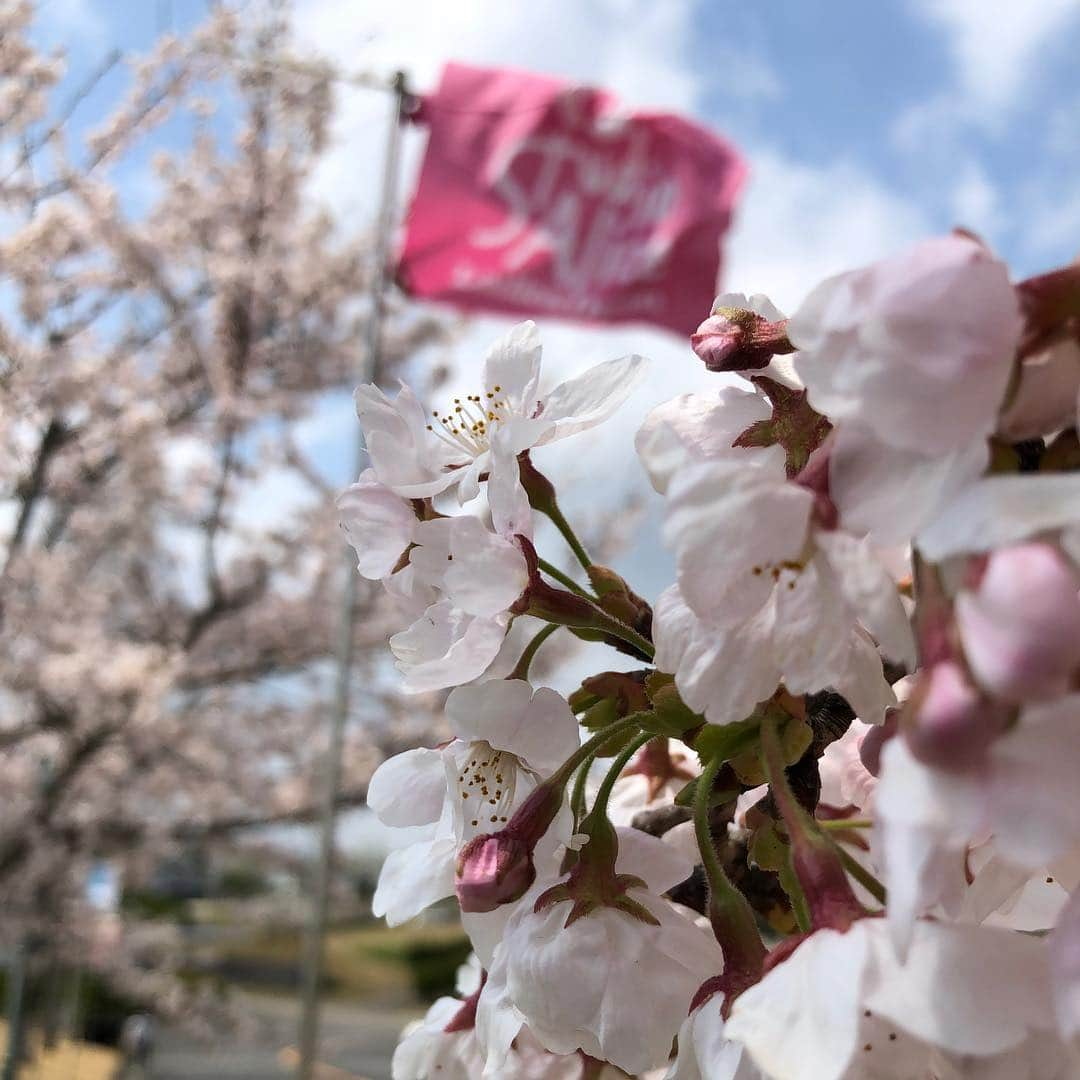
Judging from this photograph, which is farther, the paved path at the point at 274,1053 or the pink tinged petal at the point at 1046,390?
the paved path at the point at 274,1053

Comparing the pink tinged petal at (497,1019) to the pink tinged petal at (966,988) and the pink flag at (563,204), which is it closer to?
the pink tinged petal at (966,988)

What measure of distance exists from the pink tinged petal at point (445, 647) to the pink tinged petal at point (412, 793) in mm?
36

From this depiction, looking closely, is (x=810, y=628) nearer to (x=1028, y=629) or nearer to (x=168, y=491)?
(x=1028, y=629)

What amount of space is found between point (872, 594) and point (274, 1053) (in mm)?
6116

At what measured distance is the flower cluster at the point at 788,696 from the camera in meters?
0.13

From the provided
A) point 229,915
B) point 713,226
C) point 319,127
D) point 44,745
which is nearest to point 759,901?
point 44,745

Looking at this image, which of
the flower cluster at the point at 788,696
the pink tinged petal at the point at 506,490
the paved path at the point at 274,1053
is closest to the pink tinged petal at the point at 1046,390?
the flower cluster at the point at 788,696

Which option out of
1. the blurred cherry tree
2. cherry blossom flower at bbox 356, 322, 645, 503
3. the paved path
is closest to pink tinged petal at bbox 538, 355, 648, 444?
cherry blossom flower at bbox 356, 322, 645, 503

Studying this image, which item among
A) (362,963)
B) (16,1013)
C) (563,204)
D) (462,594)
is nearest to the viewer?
(462,594)

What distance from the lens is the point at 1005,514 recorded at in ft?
0.43

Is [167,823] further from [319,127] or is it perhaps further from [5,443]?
[319,127]

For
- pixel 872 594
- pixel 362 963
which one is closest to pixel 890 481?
pixel 872 594

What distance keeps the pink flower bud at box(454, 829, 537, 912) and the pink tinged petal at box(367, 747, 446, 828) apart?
0.14 ft

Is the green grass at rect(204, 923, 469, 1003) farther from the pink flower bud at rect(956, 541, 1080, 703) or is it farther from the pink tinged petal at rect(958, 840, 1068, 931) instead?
the pink flower bud at rect(956, 541, 1080, 703)
